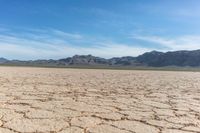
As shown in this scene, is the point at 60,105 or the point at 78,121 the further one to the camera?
the point at 60,105

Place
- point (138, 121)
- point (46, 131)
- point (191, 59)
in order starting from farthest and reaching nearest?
point (191, 59), point (138, 121), point (46, 131)

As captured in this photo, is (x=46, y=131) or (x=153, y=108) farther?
(x=153, y=108)

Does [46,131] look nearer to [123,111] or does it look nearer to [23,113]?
[23,113]

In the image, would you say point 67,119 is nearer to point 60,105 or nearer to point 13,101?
point 60,105

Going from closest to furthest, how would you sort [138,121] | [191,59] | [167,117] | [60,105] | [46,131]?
[46,131]
[138,121]
[167,117]
[60,105]
[191,59]

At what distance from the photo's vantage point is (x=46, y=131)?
277 cm

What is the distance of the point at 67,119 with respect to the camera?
3258 millimetres

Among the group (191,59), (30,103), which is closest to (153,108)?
(30,103)

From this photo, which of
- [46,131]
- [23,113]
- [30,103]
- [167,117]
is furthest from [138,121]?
[30,103]

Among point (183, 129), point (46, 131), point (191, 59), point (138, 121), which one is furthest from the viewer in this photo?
point (191, 59)

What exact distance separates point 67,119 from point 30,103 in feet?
3.70

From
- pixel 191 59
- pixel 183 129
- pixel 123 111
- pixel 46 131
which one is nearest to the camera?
pixel 46 131

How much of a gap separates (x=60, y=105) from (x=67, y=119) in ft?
2.99

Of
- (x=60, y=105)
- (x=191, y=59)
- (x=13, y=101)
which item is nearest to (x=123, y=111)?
(x=60, y=105)
